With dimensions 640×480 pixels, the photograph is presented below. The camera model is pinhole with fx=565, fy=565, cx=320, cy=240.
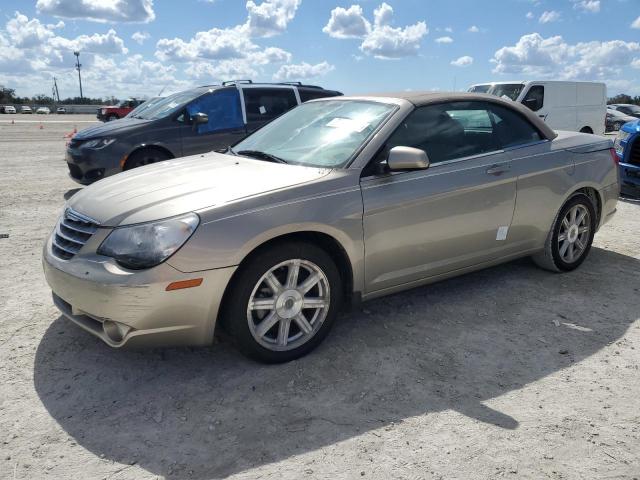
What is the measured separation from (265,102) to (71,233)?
5862mm

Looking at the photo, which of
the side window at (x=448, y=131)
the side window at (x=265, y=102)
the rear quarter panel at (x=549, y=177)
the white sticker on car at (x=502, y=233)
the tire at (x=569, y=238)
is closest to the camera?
the side window at (x=448, y=131)

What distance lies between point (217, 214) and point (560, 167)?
3072 millimetres

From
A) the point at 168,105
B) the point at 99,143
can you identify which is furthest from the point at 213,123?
the point at 99,143

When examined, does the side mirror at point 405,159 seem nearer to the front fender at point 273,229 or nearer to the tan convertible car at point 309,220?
the tan convertible car at point 309,220

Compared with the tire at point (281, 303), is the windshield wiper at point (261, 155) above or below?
above

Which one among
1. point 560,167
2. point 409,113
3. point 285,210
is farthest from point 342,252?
point 560,167

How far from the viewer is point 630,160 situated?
8203 millimetres

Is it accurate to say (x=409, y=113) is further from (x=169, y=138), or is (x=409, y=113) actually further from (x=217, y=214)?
(x=169, y=138)

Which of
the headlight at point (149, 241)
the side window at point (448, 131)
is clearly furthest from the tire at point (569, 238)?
the headlight at point (149, 241)

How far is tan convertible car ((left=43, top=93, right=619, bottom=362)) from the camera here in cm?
304

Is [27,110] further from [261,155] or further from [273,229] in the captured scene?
[273,229]

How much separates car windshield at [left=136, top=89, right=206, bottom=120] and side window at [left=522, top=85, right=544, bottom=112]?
8.49 meters

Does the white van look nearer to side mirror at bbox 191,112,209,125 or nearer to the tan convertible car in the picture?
side mirror at bbox 191,112,209,125

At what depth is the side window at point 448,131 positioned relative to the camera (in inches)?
155
